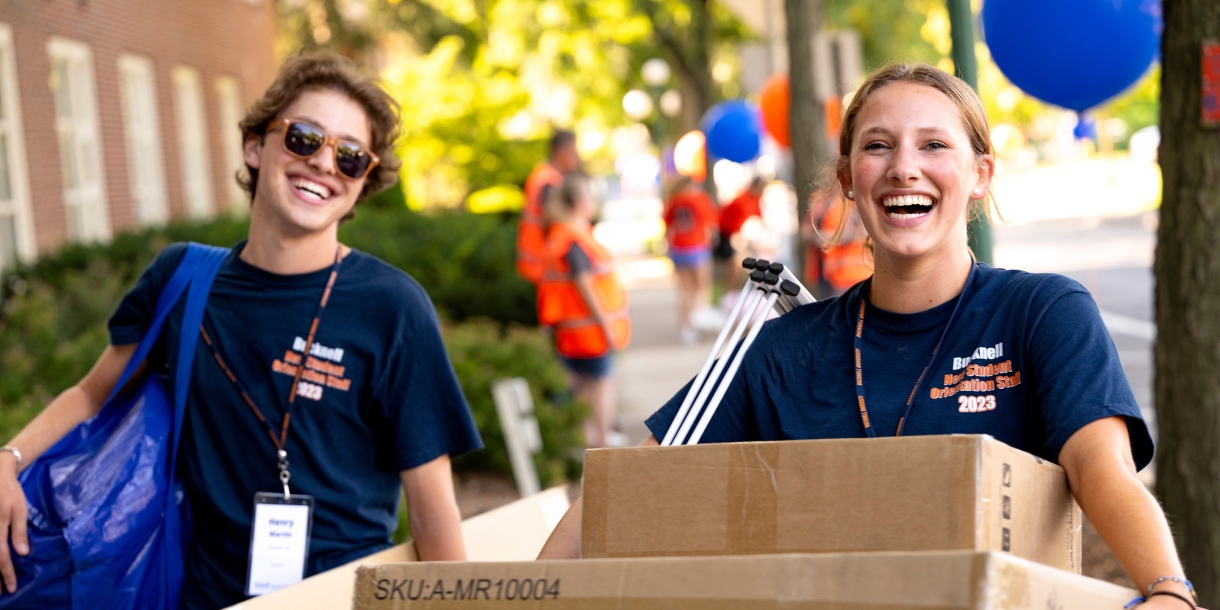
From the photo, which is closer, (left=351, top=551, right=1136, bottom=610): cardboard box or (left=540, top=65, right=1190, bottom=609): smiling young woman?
(left=351, top=551, right=1136, bottom=610): cardboard box

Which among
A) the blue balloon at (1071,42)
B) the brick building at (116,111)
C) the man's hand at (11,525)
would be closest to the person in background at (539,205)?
the blue balloon at (1071,42)

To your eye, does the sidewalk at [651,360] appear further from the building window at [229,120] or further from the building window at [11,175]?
the building window at [229,120]

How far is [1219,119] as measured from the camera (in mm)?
4312

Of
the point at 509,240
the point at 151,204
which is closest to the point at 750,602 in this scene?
the point at 509,240

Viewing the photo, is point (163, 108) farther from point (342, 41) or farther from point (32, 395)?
point (342, 41)

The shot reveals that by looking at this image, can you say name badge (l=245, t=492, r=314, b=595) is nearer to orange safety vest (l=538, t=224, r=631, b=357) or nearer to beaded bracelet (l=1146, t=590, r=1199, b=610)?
beaded bracelet (l=1146, t=590, r=1199, b=610)

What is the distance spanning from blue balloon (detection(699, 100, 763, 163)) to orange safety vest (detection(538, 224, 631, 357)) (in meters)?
11.8

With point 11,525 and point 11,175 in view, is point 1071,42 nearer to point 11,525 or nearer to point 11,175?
point 11,525

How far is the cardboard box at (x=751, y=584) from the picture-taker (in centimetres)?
153

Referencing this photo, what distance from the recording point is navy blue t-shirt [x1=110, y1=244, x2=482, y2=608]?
2898 mm

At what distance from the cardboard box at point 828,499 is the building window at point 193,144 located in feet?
49.1

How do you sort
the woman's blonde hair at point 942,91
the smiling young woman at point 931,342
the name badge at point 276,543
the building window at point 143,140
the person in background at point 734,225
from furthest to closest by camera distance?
the person in background at point 734,225, the building window at point 143,140, the name badge at point 276,543, the woman's blonde hair at point 942,91, the smiling young woman at point 931,342

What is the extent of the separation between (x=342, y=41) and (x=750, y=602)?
27.2m

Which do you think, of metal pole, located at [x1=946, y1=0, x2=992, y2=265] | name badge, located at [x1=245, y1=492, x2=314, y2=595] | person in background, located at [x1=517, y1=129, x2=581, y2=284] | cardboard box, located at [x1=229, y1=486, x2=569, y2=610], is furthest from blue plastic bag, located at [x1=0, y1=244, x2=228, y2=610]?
person in background, located at [x1=517, y1=129, x2=581, y2=284]
